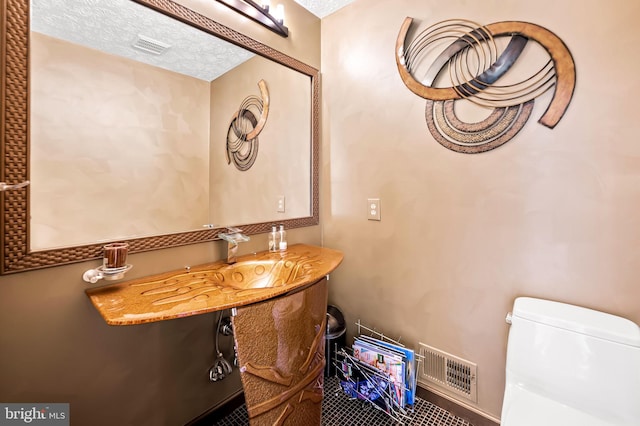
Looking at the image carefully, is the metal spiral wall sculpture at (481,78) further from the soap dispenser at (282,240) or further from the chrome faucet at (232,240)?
the chrome faucet at (232,240)

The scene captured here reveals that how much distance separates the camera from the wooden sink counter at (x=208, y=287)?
2.77ft

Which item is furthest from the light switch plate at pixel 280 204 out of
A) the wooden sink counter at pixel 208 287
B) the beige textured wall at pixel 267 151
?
the wooden sink counter at pixel 208 287

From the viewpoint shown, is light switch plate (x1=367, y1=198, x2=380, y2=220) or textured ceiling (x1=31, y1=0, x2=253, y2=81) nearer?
textured ceiling (x1=31, y1=0, x2=253, y2=81)

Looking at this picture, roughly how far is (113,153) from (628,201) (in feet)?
6.74

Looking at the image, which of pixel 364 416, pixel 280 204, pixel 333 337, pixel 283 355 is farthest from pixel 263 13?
pixel 364 416

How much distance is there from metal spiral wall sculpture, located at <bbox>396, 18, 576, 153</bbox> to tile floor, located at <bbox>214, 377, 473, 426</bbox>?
1.43m

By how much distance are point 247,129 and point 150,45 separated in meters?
0.57

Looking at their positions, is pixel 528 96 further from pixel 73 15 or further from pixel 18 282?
pixel 18 282

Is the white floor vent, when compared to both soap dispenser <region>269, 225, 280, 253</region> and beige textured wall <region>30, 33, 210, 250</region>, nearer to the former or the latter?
soap dispenser <region>269, 225, 280, 253</region>

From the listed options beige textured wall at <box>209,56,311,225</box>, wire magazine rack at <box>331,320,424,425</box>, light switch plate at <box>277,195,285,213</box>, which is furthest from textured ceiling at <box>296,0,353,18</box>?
wire magazine rack at <box>331,320,424,425</box>

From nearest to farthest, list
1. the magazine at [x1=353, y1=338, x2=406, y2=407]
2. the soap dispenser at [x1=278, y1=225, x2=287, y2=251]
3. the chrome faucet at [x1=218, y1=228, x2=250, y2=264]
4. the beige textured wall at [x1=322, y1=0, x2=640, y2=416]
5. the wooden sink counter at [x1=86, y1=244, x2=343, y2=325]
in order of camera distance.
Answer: the wooden sink counter at [x1=86, y1=244, x2=343, y2=325]
the beige textured wall at [x1=322, y1=0, x2=640, y2=416]
the chrome faucet at [x1=218, y1=228, x2=250, y2=264]
the magazine at [x1=353, y1=338, x2=406, y2=407]
the soap dispenser at [x1=278, y1=225, x2=287, y2=251]

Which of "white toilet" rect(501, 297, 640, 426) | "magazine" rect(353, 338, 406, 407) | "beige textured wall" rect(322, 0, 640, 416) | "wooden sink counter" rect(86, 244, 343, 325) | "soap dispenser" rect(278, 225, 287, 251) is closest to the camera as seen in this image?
"wooden sink counter" rect(86, 244, 343, 325)

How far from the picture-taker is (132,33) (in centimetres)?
113

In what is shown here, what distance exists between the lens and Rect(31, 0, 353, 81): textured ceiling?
97cm
